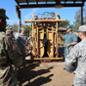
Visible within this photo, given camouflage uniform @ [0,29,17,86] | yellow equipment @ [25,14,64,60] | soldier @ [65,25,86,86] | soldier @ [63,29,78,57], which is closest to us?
soldier @ [65,25,86,86]

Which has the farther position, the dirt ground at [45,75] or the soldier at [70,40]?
the soldier at [70,40]

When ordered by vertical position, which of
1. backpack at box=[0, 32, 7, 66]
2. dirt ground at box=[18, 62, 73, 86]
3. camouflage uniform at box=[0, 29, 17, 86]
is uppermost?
backpack at box=[0, 32, 7, 66]

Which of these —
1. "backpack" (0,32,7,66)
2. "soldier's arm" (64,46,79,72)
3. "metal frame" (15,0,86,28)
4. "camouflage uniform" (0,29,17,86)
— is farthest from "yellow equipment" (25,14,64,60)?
"soldier's arm" (64,46,79,72)

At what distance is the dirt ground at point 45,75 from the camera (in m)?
12.7

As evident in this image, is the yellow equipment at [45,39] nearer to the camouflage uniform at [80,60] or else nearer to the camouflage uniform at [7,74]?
the camouflage uniform at [7,74]

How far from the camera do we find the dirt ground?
12.7 m

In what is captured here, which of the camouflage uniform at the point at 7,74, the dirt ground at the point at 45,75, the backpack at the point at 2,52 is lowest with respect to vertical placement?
the dirt ground at the point at 45,75

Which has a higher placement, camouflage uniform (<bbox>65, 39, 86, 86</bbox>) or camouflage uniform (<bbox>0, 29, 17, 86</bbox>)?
camouflage uniform (<bbox>65, 39, 86, 86</bbox>)

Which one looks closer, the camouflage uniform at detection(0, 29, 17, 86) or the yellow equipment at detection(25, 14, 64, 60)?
the camouflage uniform at detection(0, 29, 17, 86)

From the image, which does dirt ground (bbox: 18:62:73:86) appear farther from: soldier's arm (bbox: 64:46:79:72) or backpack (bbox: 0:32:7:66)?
soldier's arm (bbox: 64:46:79:72)

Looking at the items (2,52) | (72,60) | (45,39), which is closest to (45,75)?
(45,39)

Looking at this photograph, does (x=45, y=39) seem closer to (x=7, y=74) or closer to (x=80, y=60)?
(x=7, y=74)

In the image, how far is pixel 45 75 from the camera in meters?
13.8

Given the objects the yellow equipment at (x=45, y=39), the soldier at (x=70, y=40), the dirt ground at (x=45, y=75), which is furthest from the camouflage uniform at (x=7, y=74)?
the yellow equipment at (x=45, y=39)
